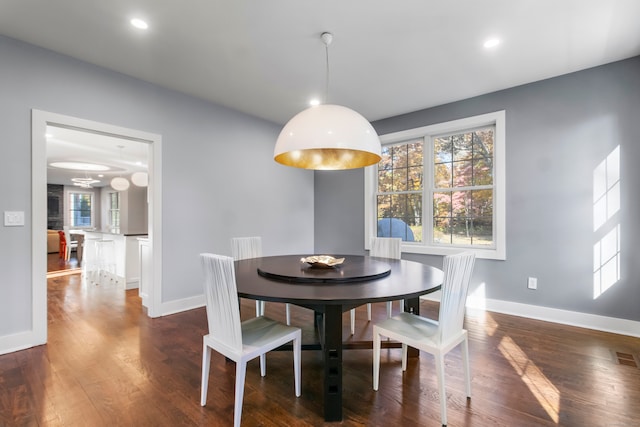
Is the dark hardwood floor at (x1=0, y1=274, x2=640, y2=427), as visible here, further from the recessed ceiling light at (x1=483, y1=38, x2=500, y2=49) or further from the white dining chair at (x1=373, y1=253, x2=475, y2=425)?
the recessed ceiling light at (x1=483, y1=38, x2=500, y2=49)

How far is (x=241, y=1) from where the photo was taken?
2.03m

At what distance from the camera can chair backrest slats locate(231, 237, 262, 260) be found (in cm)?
300

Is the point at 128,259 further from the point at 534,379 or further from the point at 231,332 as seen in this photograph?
the point at 534,379

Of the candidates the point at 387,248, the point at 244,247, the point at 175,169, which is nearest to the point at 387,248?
the point at 387,248

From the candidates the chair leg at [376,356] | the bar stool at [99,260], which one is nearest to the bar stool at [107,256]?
the bar stool at [99,260]

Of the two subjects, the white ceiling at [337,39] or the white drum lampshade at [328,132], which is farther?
the white ceiling at [337,39]

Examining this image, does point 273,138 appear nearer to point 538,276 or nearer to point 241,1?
point 241,1

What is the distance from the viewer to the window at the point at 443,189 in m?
3.56

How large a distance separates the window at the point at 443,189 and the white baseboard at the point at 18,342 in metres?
3.86

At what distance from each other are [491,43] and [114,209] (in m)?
12.4

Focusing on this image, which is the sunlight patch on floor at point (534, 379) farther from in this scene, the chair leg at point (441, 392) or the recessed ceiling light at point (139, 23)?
the recessed ceiling light at point (139, 23)

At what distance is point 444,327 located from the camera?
5.35 feet

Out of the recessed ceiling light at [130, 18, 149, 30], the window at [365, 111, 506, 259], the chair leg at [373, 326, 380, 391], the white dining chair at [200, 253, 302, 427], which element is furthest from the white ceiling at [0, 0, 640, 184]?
the chair leg at [373, 326, 380, 391]

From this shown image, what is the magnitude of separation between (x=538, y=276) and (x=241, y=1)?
12.6 feet
